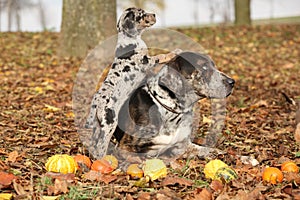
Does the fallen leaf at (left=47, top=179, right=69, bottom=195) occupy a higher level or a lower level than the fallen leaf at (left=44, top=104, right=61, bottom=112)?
higher

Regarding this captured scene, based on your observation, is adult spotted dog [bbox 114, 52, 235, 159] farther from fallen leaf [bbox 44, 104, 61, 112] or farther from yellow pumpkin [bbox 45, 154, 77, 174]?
fallen leaf [bbox 44, 104, 61, 112]

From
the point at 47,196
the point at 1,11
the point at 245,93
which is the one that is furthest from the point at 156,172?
the point at 1,11

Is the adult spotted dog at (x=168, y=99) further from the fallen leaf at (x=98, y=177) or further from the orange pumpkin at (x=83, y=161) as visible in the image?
the fallen leaf at (x=98, y=177)

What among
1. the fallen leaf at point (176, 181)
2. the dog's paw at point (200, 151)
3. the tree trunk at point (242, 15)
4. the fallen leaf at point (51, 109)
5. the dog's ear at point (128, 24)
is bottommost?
the fallen leaf at point (51, 109)

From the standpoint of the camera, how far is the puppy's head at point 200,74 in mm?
4160

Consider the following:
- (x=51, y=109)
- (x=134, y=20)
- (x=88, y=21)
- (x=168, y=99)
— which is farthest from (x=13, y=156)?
(x=88, y=21)

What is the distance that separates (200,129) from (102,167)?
221cm

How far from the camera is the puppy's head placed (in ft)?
13.6

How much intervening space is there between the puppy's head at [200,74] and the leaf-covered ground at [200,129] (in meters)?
0.70

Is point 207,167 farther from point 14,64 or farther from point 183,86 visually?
point 14,64

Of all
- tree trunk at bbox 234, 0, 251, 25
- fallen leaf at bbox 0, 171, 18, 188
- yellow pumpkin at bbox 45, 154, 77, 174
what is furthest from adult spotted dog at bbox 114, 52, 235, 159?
tree trunk at bbox 234, 0, 251, 25

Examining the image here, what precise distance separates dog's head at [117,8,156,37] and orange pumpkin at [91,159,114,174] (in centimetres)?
114

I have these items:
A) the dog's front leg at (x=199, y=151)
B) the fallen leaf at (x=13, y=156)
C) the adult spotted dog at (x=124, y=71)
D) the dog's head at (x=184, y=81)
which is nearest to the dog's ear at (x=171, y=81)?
the dog's head at (x=184, y=81)

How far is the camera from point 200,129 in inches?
238
